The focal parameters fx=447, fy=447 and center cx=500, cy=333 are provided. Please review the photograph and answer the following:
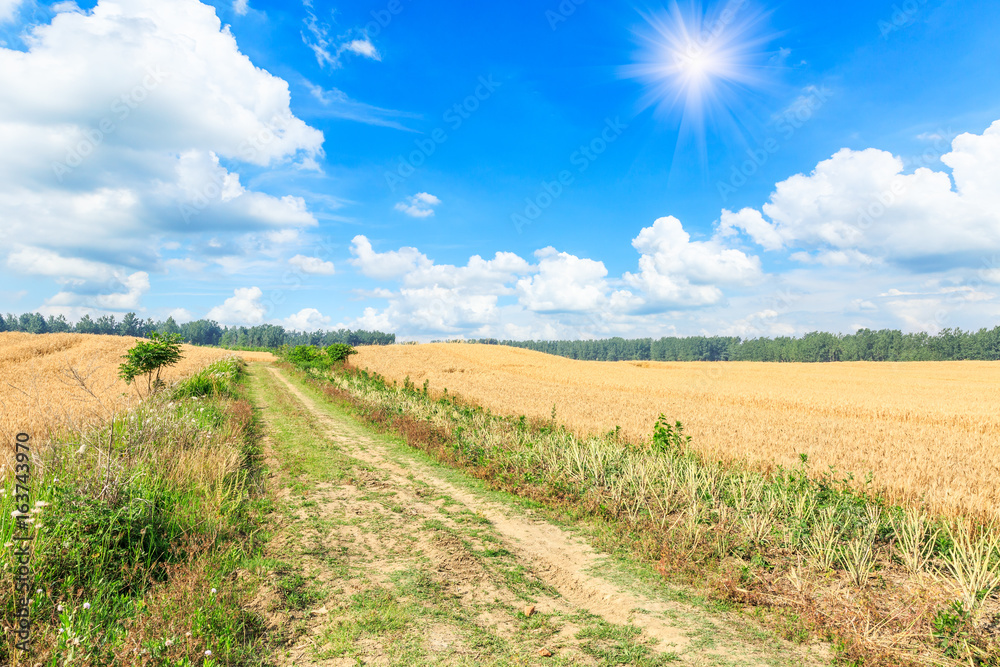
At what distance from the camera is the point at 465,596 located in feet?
18.9

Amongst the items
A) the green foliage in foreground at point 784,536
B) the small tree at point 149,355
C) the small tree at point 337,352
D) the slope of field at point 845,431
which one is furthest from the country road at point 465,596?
the small tree at point 337,352

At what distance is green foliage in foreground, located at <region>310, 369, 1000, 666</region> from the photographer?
16.1 feet

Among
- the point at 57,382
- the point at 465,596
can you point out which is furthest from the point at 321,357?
the point at 465,596

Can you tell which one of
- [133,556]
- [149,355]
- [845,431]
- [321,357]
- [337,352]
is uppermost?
[149,355]

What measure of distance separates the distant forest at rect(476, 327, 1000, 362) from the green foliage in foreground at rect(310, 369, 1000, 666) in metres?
95.9

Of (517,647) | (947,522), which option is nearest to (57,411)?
(517,647)

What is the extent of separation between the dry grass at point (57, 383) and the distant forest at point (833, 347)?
76.9 metres

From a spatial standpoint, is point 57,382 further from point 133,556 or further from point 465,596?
point 465,596

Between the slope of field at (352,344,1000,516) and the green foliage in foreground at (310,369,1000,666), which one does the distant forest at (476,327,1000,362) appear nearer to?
the slope of field at (352,344,1000,516)

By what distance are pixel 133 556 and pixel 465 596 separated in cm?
432

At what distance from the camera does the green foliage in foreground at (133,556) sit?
4250mm

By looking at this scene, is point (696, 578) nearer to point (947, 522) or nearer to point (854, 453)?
point (947, 522)

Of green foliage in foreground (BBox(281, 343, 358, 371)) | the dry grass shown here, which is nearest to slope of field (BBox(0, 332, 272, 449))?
the dry grass

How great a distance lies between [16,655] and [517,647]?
4.47 meters
